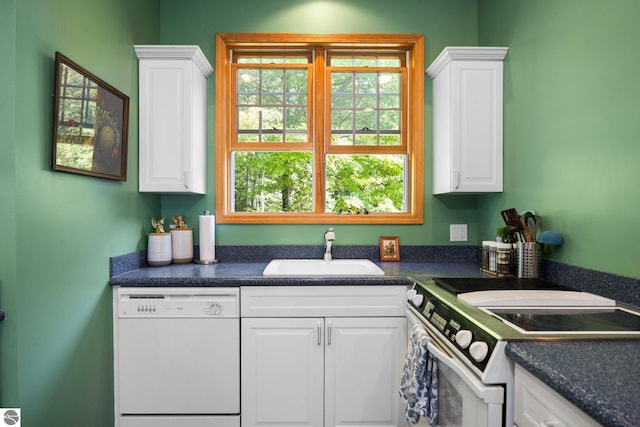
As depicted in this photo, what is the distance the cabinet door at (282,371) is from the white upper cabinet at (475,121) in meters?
1.30

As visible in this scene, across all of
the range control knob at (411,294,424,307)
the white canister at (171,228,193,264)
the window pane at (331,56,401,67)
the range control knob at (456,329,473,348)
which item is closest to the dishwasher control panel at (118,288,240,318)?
the white canister at (171,228,193,264)

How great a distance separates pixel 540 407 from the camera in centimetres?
89

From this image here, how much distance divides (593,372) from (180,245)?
2.22 metres

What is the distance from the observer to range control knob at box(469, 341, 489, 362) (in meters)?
1.06

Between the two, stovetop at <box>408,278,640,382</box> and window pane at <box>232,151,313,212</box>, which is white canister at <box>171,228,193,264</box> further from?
stovetop at <box>408,278,640,382</box>

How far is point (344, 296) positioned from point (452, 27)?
6.93 ft

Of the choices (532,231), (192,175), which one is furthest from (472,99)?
(192,175)

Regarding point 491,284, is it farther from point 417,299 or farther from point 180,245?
point 180,245

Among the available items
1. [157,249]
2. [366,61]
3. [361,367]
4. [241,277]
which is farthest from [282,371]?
[366,61]

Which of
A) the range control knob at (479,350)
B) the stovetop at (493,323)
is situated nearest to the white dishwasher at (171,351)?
the stovetop at (493,323)

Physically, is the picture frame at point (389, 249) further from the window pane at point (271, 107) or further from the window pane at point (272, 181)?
the window pane at point (271, 107)

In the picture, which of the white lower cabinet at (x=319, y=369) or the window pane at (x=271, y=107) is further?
the window pane at (x=271, y=107)

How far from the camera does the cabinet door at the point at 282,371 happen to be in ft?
6.33

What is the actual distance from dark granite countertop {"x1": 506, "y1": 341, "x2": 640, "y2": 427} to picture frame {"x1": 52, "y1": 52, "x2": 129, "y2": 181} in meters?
1.86
